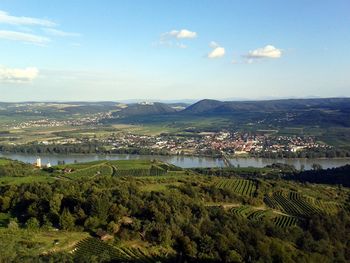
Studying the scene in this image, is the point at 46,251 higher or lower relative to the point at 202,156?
higher

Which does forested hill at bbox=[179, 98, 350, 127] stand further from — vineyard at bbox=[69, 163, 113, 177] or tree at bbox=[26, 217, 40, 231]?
tree at bbox=[26, 217, 40, 231]

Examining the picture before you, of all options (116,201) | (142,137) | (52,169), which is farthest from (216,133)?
(116,201)

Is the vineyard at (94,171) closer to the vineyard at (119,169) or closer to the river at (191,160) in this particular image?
the vineyard at (119,169)

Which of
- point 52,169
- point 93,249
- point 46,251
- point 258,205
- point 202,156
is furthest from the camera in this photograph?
point 202,156

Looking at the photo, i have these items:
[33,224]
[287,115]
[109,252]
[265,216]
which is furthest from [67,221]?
[287,115]

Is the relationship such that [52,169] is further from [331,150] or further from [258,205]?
[331,150]

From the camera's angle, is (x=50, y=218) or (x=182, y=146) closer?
(x=50, y=218)

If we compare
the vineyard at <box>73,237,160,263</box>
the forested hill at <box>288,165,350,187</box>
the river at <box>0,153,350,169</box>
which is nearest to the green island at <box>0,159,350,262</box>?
the vineyard at <box>73,237,160,263</box>
